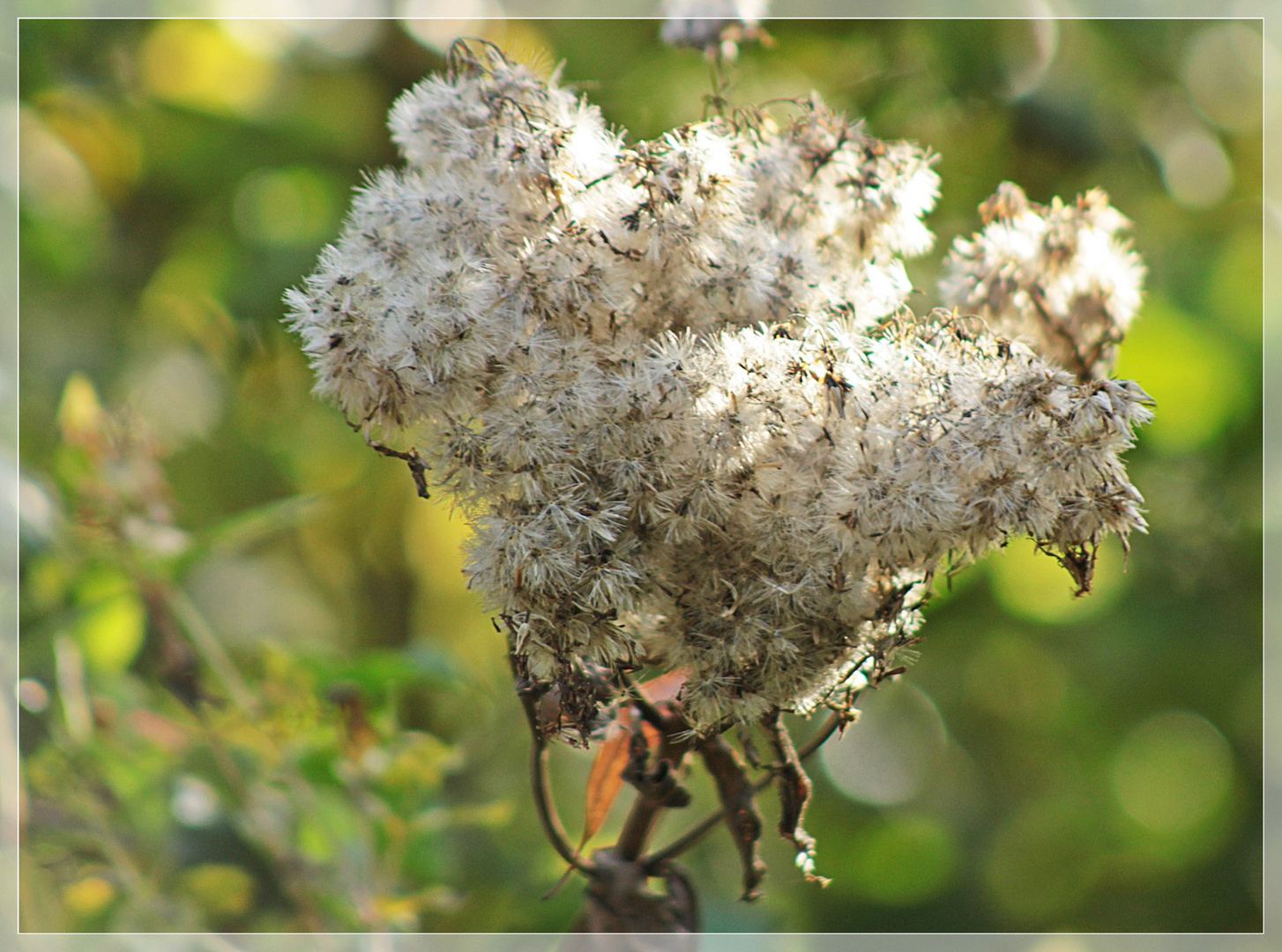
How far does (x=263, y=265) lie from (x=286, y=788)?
72 cm

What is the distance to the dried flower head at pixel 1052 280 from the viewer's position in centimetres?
51

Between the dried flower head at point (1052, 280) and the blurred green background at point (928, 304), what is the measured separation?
2.03 ft

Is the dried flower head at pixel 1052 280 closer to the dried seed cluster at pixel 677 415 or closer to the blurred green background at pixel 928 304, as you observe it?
the dried seed cluster at pixel 677 415

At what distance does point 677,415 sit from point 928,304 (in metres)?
0.73

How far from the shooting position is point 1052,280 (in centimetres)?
51

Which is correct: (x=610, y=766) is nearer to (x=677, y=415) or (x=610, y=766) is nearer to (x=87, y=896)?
(x=677, y=415)

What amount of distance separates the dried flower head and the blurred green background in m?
0.62

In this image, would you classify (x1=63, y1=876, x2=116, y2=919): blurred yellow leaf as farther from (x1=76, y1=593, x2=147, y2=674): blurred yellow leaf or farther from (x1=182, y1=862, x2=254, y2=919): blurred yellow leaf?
(x1=76, y1=593, x2=147, y2=674): blurred yellow leaf

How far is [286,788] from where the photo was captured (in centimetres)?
89

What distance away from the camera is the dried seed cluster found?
13.7 inches

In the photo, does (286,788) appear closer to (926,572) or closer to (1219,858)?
(926,572)

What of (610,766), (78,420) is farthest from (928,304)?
(78,420)

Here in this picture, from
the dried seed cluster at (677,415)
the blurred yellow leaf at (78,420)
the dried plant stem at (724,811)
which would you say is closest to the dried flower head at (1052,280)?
the dried seed cluster at (677,415)

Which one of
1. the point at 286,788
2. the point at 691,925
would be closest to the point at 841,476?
the point at 691,925
